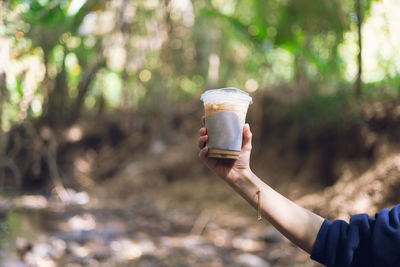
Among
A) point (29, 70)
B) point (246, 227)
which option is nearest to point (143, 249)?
point (246, 227)

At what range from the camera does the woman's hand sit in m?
1.32

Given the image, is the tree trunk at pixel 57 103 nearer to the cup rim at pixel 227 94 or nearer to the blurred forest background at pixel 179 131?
the blurred forest background at pixel 179 131

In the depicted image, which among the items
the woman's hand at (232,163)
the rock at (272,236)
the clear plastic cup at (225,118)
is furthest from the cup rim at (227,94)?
the rock at (272,236)

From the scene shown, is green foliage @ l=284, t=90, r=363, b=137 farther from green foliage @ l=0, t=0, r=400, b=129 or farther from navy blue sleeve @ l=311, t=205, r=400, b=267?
navy blue sleeve @ l=311, t=205, r=400, b=267

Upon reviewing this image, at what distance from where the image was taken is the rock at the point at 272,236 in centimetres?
355

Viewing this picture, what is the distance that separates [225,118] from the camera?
1396 millimetres

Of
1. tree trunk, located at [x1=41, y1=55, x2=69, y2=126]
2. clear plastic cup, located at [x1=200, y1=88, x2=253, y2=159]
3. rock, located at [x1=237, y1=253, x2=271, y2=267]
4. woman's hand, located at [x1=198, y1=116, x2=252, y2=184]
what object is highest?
clear plastic cup, located at [x1=200, y1=88, x2=253, y2=159]

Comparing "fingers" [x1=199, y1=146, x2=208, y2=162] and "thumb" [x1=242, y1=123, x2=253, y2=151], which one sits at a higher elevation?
"thumb" [x1=242, y1=123, x2=253, y2=151]

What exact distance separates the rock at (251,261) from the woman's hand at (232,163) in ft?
6.32

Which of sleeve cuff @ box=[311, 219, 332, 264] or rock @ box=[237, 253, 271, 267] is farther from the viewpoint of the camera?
rock @ box=[237, 253, 271, 267]

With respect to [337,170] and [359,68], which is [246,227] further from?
[359,68]

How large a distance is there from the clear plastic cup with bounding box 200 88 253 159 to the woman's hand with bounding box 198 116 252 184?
0.02 m

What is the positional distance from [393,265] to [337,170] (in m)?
3.10

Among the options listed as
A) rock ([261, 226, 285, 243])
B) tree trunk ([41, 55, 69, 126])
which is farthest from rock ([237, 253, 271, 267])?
tree trunk ([41, 55, 69, 126])
